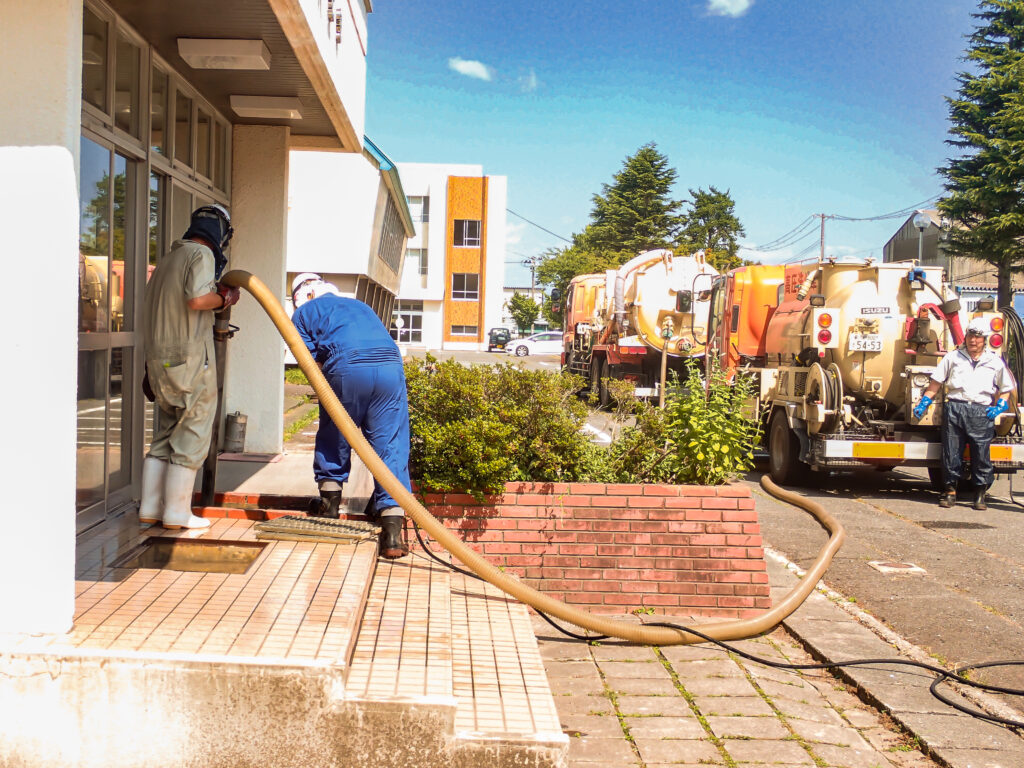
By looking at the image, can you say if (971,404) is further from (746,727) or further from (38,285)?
(38,285)

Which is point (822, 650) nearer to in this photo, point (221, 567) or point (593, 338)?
point (221, 567)

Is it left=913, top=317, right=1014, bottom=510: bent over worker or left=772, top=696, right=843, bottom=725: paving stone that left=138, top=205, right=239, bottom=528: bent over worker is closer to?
left=772, top=696, right=843, bottom=725: paving stone

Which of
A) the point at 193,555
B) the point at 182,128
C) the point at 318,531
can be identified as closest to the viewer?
the point at 193,555

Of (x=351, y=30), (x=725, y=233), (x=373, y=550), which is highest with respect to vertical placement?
(x=725, y=233)

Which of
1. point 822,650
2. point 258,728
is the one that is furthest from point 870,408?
point 258,728

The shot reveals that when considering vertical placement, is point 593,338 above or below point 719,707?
above

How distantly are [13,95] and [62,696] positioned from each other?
2144 millimetres

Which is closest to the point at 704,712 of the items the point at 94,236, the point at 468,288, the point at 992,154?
the point at 94,236

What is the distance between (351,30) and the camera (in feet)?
26.5

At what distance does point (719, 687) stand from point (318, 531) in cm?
228

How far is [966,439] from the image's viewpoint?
10492 mm

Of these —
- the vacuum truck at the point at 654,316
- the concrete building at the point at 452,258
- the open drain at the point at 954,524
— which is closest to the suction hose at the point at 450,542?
the open drain at the point at 954,524

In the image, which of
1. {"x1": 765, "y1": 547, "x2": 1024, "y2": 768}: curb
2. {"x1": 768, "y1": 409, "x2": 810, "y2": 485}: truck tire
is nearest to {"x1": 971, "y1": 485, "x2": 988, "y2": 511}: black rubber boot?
{"x1": 768, "y1": 409, "x2": 810, "y2": 485}: truck tire

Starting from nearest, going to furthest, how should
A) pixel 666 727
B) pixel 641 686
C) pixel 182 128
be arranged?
pixel 666 727, pixel 641 686, pixel 182 128
